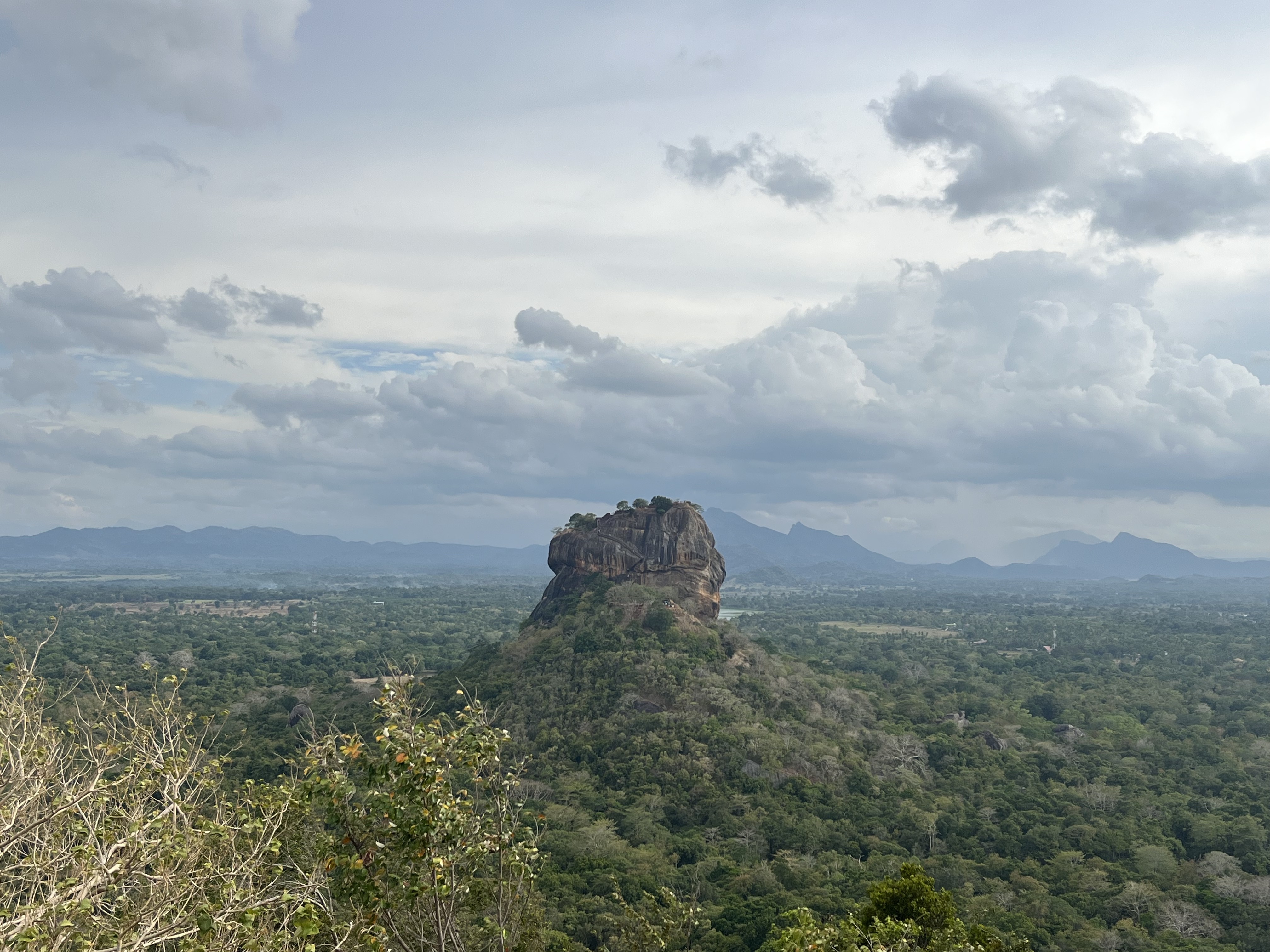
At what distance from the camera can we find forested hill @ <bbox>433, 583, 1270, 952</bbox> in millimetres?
35906

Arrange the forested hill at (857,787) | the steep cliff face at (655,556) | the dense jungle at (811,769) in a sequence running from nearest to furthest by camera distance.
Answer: the dense jungle at (811,769) → the forested hill at (857,787) → the steep cliff face at (655,556)

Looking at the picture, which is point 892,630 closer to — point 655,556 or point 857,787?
point 655,556

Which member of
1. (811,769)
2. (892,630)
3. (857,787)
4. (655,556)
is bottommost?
(892,630)

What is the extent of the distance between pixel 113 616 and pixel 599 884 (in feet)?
495

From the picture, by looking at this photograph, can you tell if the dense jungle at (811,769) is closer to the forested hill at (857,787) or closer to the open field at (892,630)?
the forested hill at (857,787)

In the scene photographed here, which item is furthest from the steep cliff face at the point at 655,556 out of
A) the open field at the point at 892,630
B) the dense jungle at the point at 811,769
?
the open field at the point at 892,630

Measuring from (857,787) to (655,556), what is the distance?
27.7m

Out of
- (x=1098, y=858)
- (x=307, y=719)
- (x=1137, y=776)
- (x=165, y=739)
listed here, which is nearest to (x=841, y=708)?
(x=1137, y=776)

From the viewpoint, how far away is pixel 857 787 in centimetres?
5088

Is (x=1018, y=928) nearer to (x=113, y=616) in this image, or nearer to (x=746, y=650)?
(x=746, y=650)

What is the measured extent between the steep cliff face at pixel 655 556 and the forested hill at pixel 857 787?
2.69 meters

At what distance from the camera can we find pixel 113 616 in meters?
156

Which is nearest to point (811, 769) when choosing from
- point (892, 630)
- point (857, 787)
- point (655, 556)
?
point (857, 787)

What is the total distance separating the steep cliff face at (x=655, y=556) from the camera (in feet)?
240
